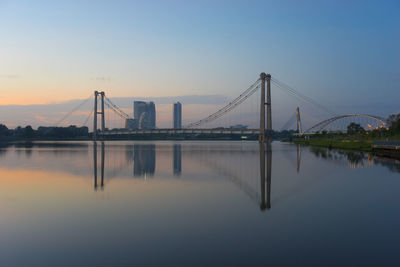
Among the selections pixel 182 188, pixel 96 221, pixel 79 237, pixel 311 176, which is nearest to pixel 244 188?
pixel 182 188

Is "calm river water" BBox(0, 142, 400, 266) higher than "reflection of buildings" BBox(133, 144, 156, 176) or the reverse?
the reverse

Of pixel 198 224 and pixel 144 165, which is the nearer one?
pixel 198 224

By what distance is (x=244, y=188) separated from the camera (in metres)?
11.5

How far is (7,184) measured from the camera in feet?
39.8

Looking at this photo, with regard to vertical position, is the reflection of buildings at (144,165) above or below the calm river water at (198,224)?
above

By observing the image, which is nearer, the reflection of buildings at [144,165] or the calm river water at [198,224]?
the calm river water at [198,224]

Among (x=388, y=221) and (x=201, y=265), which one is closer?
(x=201, y=265)

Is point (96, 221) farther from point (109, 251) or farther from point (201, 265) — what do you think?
point (201, 265)

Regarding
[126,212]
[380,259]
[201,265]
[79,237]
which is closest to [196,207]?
[126,212]

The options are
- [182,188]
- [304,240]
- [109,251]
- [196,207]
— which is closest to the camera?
[109,251]

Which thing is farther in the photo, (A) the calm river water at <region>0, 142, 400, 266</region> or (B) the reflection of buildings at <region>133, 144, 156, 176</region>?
Result: (B) the reflection of buildings at <region>133, 144, 156, 176</region>

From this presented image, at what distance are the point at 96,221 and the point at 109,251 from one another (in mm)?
1853

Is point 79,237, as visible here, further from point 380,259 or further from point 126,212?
point 380,259

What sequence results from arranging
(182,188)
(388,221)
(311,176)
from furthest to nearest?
(311,176) < (182,188) < (388,221)
